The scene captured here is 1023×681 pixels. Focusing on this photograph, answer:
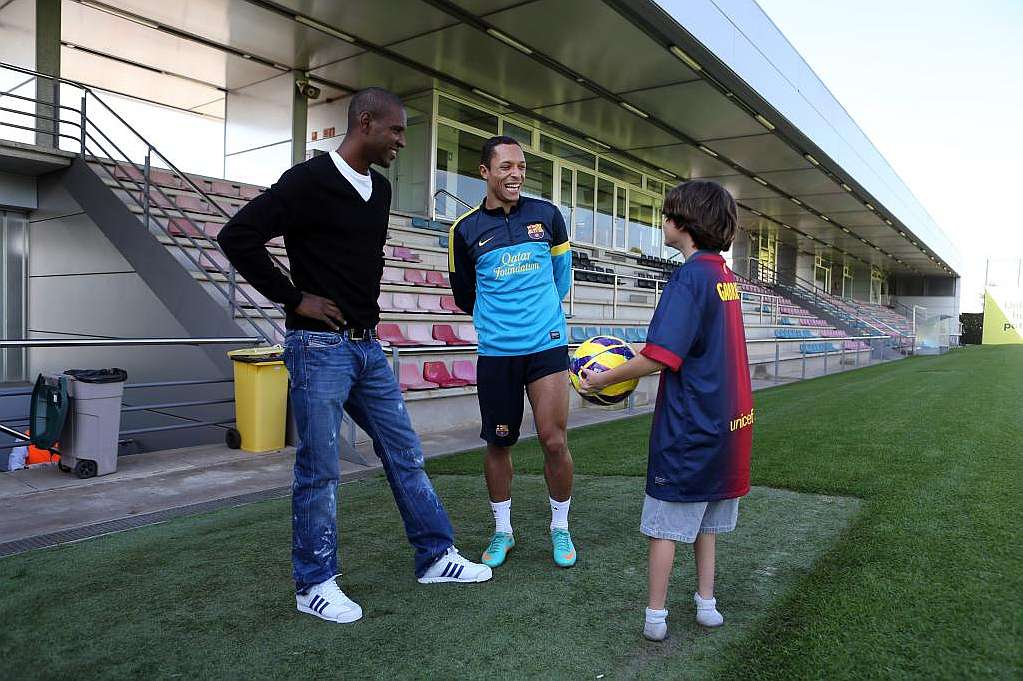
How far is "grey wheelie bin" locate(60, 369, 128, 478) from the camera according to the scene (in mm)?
4988

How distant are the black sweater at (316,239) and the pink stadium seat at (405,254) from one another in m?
7.57

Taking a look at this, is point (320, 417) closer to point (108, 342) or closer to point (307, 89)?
point (108, 342)

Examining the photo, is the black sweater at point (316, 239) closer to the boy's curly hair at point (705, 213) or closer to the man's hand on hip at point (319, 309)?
the man's hand on hip at point (319, 309)

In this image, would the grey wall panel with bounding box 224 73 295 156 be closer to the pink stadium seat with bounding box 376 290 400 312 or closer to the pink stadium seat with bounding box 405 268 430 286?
the pink stadium seat with bounding box 405 268 430 286

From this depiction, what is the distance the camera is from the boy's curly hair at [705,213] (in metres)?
2.37

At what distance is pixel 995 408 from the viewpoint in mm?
8375

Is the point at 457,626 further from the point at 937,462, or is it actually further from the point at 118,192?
the point at 118,192

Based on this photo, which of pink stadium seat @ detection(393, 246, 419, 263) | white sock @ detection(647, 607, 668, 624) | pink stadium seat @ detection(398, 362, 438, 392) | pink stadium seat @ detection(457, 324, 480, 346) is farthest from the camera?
pink stadium seat @ detection(393, 246, 419, 263)

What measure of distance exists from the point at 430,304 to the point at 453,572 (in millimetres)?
6555

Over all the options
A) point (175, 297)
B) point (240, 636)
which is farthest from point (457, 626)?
Result: point (175, 297)

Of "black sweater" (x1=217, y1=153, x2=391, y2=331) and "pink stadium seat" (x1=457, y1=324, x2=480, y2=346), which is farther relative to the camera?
Answer: "pink stadium seat" (x1=457, y1=324, x2=480, y2=346)

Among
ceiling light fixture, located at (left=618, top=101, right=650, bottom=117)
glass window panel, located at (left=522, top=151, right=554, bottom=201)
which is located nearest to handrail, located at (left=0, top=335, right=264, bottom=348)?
ceiling light fixture, located at (left=618, top=101, right=650, bottom=117)

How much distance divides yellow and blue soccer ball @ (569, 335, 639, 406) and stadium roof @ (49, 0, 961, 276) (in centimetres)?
764

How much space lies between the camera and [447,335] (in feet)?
27.9
